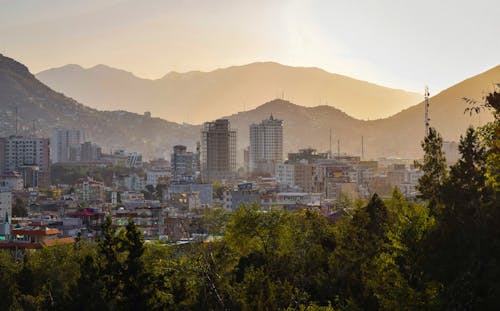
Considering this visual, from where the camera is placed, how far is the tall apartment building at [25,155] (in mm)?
82438

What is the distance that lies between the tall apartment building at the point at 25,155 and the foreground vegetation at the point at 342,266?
215 feet

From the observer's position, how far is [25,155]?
84.5 metres

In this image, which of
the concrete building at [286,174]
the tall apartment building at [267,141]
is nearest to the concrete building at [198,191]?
the concrete building at [286,174]

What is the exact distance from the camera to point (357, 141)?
195125mm

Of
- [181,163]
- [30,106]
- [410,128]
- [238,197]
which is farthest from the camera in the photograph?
[410,128]

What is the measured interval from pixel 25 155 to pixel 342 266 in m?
73.8

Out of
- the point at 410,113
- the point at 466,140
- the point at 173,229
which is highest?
the point at 410,113

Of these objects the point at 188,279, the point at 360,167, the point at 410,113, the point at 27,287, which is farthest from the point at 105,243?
the point at 410,113

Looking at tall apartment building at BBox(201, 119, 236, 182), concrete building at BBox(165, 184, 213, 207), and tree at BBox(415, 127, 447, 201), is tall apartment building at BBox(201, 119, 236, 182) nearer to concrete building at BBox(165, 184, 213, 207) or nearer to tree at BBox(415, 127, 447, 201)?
concrete building at BBox(165, 184, 213, 207)

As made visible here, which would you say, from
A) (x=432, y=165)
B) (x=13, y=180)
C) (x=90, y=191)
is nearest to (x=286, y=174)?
(x=90, y=191)

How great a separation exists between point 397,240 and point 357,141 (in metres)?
185

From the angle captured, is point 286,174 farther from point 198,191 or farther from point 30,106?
point 30,106

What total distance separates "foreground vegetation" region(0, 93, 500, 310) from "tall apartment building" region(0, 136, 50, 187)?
65636 millimetres

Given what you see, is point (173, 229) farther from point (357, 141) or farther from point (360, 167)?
point (357, 141)
